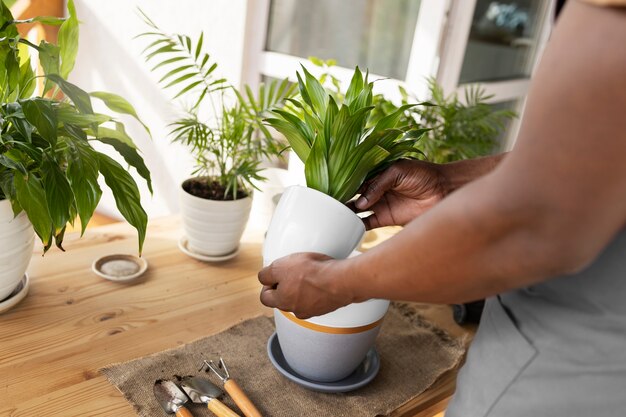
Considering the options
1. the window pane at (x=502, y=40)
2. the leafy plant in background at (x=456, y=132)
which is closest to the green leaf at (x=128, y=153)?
the leafy plant in background at (x=456, y=132)

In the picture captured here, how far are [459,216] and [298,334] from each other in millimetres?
527

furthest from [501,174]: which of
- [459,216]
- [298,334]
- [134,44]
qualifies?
[134,44]

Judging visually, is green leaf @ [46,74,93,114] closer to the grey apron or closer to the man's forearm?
the man's forearm

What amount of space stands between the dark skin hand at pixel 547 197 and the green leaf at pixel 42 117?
0.63 meters

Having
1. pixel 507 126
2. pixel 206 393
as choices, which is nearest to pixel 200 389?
pixel 206 393

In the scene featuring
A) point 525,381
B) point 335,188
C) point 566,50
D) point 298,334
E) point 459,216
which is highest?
point 566,50

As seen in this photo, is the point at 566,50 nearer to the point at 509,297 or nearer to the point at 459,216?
the point at 459,216

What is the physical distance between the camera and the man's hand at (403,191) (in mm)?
1042

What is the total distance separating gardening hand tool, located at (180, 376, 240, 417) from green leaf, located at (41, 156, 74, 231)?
0.34 metres

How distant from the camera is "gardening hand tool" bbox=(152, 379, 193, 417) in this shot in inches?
36.4

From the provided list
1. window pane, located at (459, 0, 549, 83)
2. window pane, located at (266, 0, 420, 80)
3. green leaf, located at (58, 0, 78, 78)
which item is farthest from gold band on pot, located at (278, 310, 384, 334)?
window pane, located at (459, 0, 549, 83)

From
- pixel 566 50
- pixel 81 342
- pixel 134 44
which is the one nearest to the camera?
pixel 566 50

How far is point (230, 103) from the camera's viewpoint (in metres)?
2.38

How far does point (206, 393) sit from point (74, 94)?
55cm
